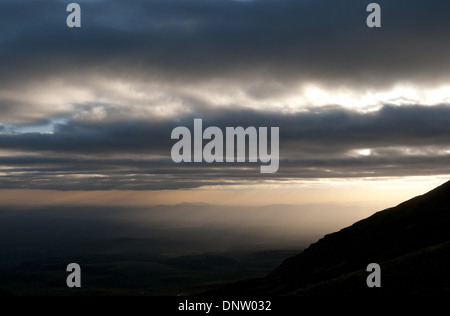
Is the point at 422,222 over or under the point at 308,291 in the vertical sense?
over

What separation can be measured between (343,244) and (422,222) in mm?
26908

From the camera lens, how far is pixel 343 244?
135625 mm

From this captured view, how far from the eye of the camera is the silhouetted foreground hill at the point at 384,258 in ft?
223

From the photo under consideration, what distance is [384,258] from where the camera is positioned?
103m

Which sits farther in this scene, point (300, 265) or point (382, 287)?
point (300, 265)

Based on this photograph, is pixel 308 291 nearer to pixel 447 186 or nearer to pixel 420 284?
pixel 420 284

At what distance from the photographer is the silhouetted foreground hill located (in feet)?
223

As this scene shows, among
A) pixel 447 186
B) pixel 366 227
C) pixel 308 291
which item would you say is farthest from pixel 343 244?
pixel 308 291
